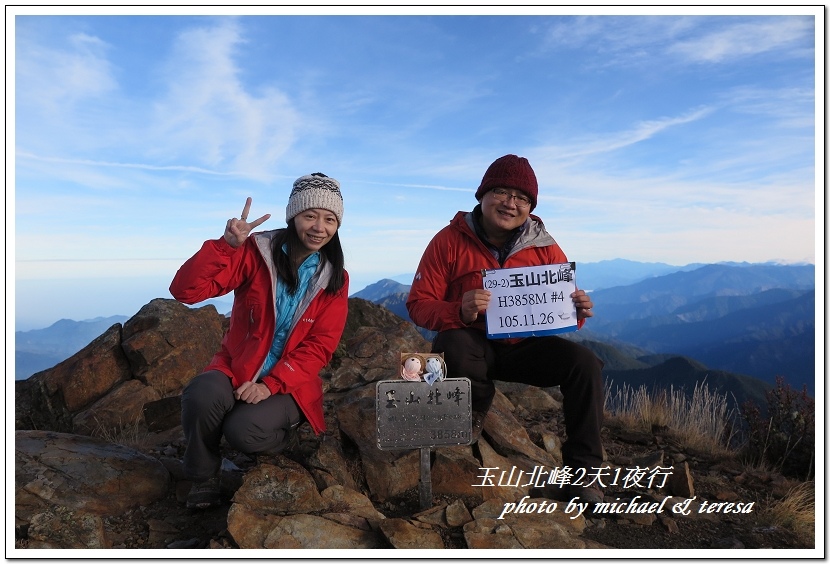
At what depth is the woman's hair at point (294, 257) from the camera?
4414mm

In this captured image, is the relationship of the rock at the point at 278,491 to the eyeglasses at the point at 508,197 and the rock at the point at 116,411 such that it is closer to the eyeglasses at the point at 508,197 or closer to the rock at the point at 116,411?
the eyeglasses at the point at 508,197

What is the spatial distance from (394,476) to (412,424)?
31.7 inches

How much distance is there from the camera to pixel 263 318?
14.4 ft

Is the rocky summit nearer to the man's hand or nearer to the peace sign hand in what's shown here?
the man's hand

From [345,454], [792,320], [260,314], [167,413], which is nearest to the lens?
[260,314]

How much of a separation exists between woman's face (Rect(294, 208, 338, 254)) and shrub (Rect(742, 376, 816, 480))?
5.22 metres

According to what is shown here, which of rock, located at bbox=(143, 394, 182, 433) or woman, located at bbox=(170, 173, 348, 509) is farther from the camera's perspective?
rock, located at bbox=(143, 394, 182, 433)

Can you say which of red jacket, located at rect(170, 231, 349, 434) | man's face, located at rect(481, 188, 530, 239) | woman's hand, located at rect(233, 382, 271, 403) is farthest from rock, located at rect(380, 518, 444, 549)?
man's face, located at rect(481, 188, 530, 239)

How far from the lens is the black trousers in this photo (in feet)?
14.3

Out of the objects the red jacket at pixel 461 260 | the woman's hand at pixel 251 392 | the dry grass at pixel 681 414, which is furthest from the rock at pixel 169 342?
the dry grass at pixel 681 414

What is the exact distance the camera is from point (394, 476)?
4621mm

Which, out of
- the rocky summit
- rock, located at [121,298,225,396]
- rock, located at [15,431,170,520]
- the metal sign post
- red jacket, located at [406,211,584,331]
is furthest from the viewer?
rock, located at [121,298,225,396]

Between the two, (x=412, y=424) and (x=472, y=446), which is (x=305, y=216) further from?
(x=472, y=446)
